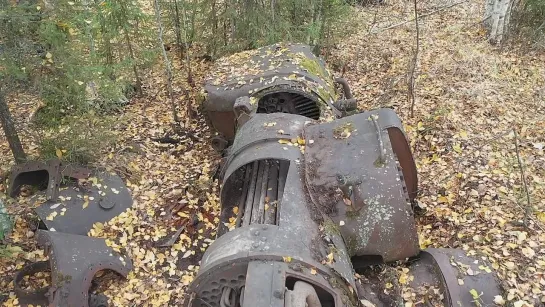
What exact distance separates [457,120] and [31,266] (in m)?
6.90

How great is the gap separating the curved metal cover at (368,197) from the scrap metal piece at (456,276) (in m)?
→ 0.21

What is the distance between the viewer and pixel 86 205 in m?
6.18

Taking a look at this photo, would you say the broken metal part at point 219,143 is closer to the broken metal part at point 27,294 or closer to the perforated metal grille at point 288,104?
the perforated metal grille at point 288,104

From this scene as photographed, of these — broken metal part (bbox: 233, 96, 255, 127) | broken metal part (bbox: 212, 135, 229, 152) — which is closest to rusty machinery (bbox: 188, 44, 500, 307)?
broken metal part (bbox: 233, 96, 255, 127)

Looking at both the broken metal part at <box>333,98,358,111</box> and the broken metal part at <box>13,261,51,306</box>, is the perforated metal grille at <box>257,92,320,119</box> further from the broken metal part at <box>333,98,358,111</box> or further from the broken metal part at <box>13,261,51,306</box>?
the broken metal part at <box>13,261,51,306</box>

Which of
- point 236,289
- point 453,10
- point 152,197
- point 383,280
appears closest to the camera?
point 236,289

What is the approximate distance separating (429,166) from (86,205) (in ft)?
17.1

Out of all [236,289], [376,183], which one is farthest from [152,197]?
[376,183]

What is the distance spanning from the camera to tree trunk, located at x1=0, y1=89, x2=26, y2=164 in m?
6.23

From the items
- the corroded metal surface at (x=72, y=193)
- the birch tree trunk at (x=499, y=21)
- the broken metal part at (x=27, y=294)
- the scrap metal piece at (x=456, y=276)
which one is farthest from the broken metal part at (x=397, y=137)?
the birch tree trunk at (x=499, y=21)

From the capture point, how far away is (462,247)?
16.7 ft

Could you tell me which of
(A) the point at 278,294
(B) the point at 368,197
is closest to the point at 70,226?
(A) the point at 278,294

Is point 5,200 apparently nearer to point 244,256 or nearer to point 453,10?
point 244,256

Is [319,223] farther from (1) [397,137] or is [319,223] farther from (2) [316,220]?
(1) [397,137]
